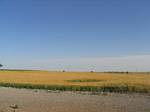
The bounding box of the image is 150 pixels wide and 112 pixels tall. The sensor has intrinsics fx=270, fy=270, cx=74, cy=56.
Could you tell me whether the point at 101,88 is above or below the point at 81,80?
below

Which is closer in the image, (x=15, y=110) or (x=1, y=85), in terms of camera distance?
(x=15, y=110)

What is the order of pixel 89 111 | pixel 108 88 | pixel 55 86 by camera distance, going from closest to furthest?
pixel 89 111, pixel 108 88, pixel 55 86

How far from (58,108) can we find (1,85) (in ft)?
74.7

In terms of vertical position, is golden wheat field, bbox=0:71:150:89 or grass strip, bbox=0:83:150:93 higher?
golden wheat field, bbox=0:71:150:89

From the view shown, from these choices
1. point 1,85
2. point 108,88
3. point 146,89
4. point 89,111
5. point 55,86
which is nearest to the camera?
point 89,111

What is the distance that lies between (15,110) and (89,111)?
4.84 metres

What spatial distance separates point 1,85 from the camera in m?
39.4

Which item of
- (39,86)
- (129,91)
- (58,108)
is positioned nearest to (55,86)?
(39,86)

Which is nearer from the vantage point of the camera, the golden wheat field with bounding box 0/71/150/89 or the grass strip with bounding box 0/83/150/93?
the grass strip with bounding box 0/83/150/93

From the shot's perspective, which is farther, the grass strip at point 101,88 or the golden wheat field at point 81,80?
the golden wheat field at point 81,80

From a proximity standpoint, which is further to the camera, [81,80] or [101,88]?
[81,80]

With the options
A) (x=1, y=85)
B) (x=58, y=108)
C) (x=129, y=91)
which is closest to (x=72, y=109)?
(x=58, y=108)

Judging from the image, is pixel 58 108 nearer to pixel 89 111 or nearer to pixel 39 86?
pixel 89 111

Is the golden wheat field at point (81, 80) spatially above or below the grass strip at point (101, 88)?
above
